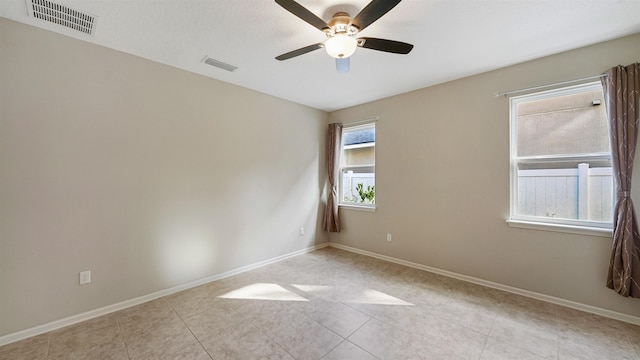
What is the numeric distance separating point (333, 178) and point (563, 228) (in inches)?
123

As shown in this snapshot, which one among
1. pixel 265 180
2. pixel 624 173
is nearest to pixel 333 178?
pixel 265 180

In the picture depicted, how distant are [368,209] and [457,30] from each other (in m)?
2.78

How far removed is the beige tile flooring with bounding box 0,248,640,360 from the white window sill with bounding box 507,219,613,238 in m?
0.78

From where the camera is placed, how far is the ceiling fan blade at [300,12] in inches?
58.7

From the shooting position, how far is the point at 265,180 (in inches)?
150

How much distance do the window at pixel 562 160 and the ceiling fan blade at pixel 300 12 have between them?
8.32 ft

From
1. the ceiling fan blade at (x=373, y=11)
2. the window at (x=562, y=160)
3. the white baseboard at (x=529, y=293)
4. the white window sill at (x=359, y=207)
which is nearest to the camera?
the ceiling fan blade at (x=373, y=11)

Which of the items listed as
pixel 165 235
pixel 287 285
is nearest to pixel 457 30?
pixel 287 285

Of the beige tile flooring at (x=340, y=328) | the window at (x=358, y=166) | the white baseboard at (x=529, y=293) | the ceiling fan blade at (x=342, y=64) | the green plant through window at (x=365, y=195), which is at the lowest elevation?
the beige tile flooring at (x=340, y=328)

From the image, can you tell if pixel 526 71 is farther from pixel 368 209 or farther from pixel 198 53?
pixel 198 53

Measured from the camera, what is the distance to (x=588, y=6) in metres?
1.89

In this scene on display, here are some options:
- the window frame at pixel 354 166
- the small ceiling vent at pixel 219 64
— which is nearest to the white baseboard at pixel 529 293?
the window frame at pixel 354 166

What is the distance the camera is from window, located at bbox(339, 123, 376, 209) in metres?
4.35

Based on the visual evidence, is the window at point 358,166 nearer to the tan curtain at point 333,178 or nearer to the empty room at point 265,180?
the tan curtain at point 333,178
